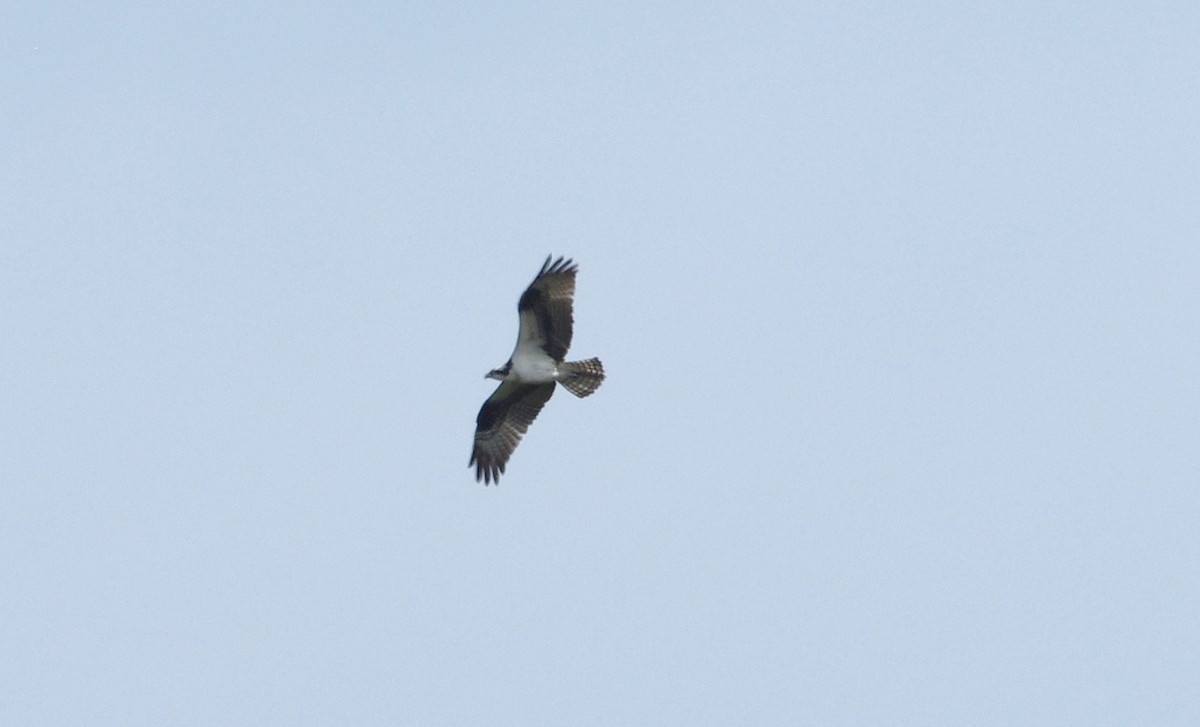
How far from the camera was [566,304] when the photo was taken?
89.4ft

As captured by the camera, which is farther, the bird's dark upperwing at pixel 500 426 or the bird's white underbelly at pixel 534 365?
the bird's dark upperwing at pixel 500 426

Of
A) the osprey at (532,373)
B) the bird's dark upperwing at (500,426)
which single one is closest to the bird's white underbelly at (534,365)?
the osprey at (532,373)

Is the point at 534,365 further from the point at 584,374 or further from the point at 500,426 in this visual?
the point at 500,426

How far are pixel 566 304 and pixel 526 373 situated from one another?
1.33 metres

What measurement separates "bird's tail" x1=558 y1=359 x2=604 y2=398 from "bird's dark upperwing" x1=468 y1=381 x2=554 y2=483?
1.10 metres

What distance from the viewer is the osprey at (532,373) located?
2717cm

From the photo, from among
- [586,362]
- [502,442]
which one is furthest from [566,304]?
[502,442]

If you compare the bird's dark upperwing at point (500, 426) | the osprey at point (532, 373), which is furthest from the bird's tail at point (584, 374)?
the bird's dark upperwing at point (500, 426)

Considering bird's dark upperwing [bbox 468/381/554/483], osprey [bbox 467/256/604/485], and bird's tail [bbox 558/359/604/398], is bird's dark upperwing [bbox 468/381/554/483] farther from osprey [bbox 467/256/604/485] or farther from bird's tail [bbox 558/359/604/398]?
bird's tail [bbox 558/359/604/398]

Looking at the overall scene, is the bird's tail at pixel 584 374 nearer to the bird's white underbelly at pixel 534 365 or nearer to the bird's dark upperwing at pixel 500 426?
the bird's white underbelly at pixel 534 365

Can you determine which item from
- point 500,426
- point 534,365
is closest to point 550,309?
point 534,365

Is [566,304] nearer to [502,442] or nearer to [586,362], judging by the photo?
[586,362]

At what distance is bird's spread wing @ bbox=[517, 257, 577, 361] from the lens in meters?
27.1

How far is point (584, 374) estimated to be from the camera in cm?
2775
